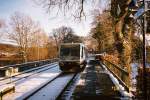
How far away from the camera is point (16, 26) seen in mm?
81688

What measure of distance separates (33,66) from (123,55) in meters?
18.4

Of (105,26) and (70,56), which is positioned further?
(105,26)

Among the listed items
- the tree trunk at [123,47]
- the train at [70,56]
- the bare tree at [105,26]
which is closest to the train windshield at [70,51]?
the train at [70,56]

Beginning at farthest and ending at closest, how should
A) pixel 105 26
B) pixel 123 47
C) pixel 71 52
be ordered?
pixel 105 26, pixel 71 52, pixel 123 47

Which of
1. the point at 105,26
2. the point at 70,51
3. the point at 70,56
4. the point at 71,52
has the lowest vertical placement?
the point at 70,56

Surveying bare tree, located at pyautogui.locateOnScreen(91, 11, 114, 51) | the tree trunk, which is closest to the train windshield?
bare tree, located at pyautogui.locateOnScreen(91, 11, 114, 51)

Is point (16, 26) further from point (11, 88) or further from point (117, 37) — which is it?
point (11, 88)

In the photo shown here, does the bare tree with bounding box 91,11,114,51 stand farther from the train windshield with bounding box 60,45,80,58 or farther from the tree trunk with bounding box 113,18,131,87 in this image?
the train windshield with bounding box 60,45,80,58

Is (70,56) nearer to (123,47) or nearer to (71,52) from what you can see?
(71,52)

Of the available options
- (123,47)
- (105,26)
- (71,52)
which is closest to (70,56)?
(71,52)

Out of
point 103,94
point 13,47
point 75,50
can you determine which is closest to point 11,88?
point 103,94

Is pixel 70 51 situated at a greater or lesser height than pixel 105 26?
lesser

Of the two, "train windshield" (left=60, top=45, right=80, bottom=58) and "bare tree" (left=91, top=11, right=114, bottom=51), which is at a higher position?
"bare tree" (left=91, top=11, right=114, bottom=51)

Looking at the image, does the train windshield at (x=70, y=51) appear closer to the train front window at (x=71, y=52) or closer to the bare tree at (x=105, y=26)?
the train front window at (x=71, y=52)
